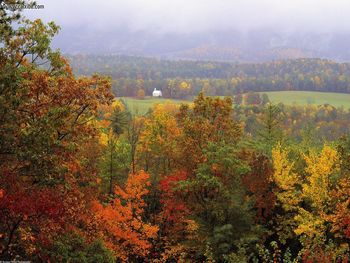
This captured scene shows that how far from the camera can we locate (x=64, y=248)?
64.5 ft

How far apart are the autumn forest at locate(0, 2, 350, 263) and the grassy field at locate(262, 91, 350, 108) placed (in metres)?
99.3

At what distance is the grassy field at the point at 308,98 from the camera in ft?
511

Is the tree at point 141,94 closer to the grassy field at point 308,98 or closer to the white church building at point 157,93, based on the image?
the white church building at point 157,93

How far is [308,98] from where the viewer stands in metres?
164

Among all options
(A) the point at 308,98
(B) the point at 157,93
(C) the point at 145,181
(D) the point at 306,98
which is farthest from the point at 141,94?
(C) the point at 145,181

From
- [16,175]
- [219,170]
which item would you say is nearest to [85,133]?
[16,175]

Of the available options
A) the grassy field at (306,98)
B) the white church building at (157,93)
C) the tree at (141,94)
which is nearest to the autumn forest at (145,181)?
the tree at (141,94)

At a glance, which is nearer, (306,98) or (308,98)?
(308,98)

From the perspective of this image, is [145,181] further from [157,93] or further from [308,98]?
[308,98]

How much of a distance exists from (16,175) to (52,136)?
2013 mm

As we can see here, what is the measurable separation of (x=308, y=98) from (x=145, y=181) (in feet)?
443

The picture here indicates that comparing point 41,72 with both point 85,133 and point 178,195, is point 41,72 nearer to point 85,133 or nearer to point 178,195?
point 85,133

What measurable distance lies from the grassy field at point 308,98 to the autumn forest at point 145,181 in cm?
9928

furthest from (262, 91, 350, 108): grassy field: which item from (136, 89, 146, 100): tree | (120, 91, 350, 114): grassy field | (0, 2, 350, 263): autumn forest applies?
(0, 2, 350, 263): autumn forest
